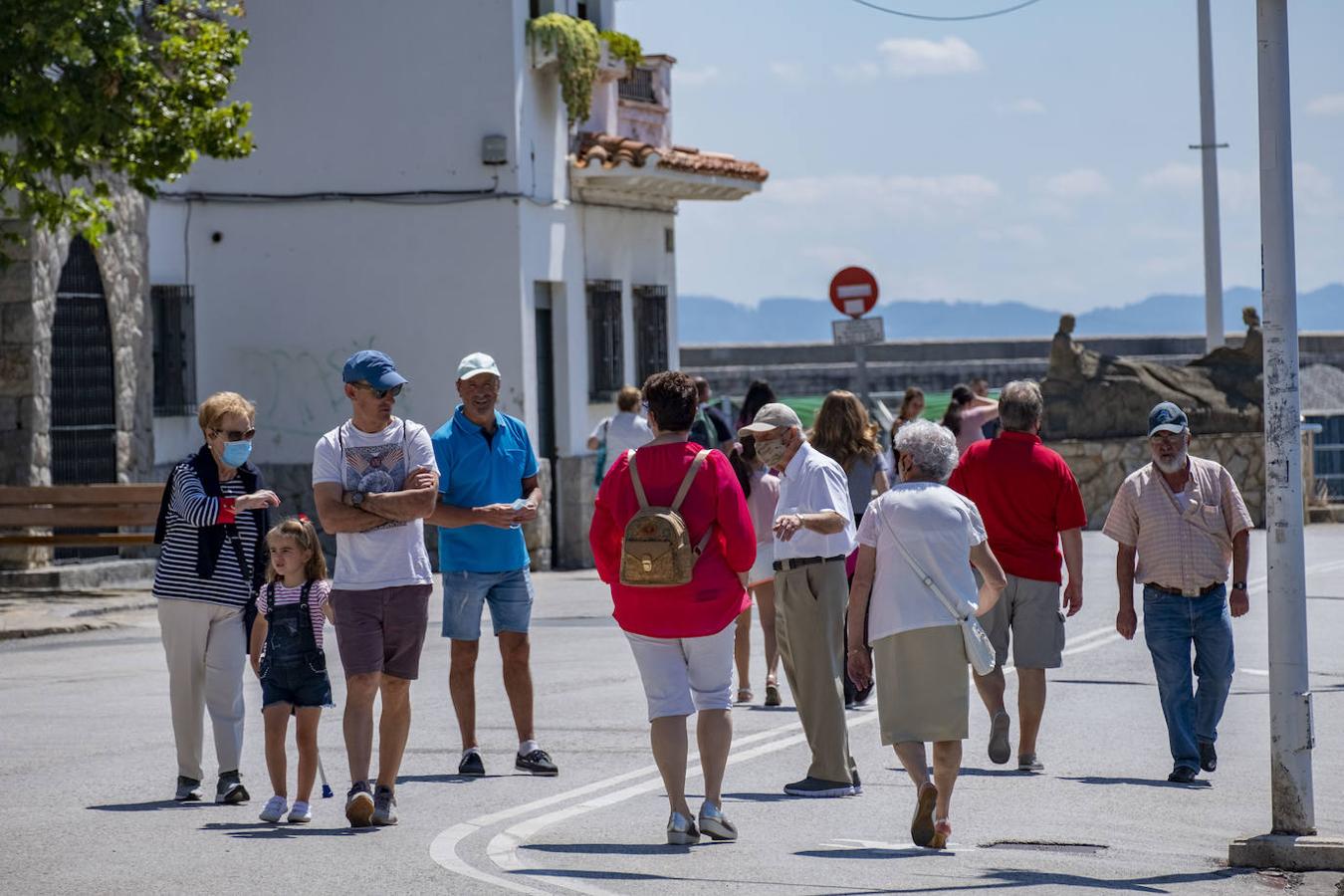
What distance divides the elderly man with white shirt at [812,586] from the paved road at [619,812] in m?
0.25

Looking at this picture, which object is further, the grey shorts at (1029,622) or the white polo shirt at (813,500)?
the grey shorts at (1029,622)

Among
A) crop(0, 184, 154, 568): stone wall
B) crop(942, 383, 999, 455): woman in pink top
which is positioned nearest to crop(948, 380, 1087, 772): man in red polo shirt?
crop(942, 383, 999, 455): woman in pink top

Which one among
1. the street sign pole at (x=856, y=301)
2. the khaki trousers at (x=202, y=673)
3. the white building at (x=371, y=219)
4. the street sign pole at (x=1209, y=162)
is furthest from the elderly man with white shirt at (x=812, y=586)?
the street sign pole at (x=1209, y=162)

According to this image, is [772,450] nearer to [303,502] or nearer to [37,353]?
[37,353]

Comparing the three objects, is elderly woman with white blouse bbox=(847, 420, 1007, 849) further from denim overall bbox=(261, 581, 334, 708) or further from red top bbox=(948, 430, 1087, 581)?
denim overall bbox=(261, 581, 334, 708)

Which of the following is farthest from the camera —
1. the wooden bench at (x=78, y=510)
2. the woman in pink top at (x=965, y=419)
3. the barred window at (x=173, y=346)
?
the barred window at (x=173, y=346)

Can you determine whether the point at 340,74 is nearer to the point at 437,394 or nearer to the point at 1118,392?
the point at 437,394

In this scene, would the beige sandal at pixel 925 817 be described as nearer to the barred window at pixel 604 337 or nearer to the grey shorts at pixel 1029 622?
the grey shorts at pixel 1029 622

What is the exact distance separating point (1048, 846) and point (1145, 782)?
1799 mm

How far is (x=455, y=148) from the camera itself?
24.3 m

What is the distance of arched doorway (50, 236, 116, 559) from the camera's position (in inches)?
851

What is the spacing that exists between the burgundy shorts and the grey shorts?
9.61 feet

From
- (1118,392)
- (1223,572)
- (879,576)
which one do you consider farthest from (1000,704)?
(1118,392)

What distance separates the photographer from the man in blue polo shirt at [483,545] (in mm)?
10031
